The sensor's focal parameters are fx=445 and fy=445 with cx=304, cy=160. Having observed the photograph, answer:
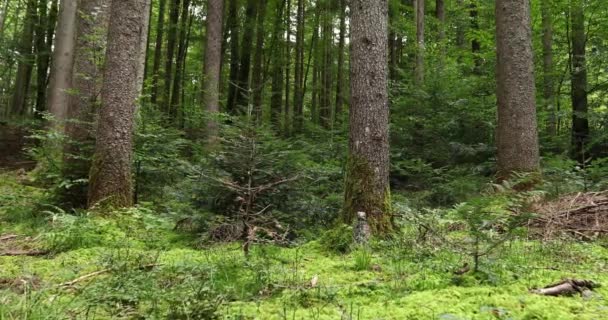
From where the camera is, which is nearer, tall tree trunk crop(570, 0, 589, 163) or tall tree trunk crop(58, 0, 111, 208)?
tall tree trunk crop(58, 0, 111, 208)

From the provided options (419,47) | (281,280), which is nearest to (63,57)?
(419,47)

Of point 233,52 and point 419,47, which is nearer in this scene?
point 419,47

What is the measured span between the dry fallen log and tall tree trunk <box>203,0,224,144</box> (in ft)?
36.5

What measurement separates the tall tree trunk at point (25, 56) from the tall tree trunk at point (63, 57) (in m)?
10.1

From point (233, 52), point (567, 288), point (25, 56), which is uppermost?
point (25, 56)

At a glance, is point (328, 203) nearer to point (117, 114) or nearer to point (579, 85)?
point (117, 114)

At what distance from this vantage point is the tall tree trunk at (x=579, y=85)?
442 inches

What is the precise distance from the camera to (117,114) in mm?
6258

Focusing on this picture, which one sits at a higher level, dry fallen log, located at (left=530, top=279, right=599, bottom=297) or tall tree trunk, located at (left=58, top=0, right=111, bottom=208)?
tall tree trunk, located at (left=58, top=0, right=111, bottom=208)

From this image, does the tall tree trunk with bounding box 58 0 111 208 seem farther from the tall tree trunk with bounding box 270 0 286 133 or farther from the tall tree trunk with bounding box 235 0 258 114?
the tall tree trunk with bounding box 270 0 286 133

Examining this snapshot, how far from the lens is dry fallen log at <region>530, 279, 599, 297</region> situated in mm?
2990

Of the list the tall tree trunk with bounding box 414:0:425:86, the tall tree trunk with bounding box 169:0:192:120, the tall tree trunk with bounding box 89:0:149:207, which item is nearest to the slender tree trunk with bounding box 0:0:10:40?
the tall tree trunk with bounding box 169:0:192:120

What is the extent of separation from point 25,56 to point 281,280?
24.9 metres

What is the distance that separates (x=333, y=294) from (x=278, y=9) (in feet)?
66.6
